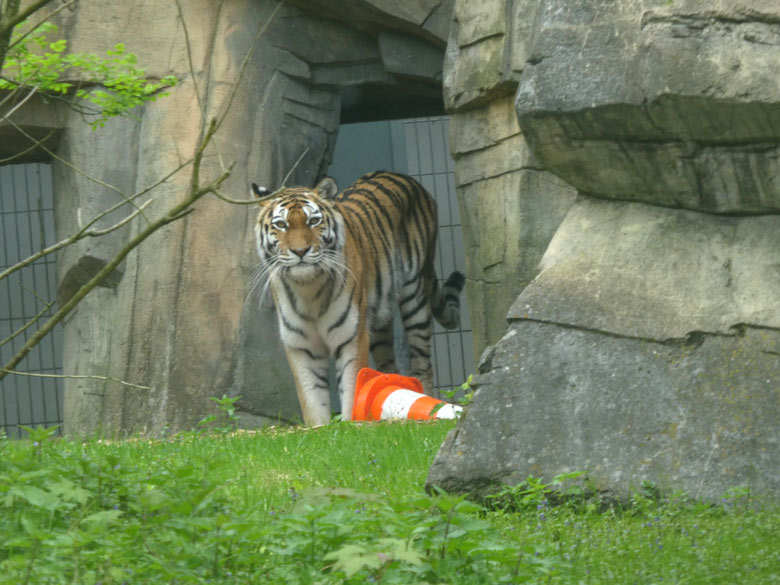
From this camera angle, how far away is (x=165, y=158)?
26.6 ft

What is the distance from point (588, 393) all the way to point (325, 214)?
4387 mm

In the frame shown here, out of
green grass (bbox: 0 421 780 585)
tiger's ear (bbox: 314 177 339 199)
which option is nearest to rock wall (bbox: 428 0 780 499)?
green grass (bbox: 0 421 780 585)

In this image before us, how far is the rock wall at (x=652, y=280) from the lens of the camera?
3.79 m

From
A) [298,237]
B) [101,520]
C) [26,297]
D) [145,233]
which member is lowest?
[101,520]

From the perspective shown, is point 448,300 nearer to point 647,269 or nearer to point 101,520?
point 647,269

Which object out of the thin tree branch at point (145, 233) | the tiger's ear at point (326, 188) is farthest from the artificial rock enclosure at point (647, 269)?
the tiger's ear at point (326, 188)

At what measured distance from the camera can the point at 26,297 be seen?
11227 mm

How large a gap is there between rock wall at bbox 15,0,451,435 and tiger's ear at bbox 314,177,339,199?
0.33 metres

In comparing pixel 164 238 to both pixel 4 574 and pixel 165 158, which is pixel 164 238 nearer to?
pixel 165 158

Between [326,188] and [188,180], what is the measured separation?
926 mm

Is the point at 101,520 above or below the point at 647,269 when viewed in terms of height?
below

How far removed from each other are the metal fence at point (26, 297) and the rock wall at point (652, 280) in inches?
296

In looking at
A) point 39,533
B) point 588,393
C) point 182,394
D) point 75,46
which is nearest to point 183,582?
point 39,533

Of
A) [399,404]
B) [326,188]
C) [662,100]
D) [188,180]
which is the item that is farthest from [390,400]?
[662,100]
